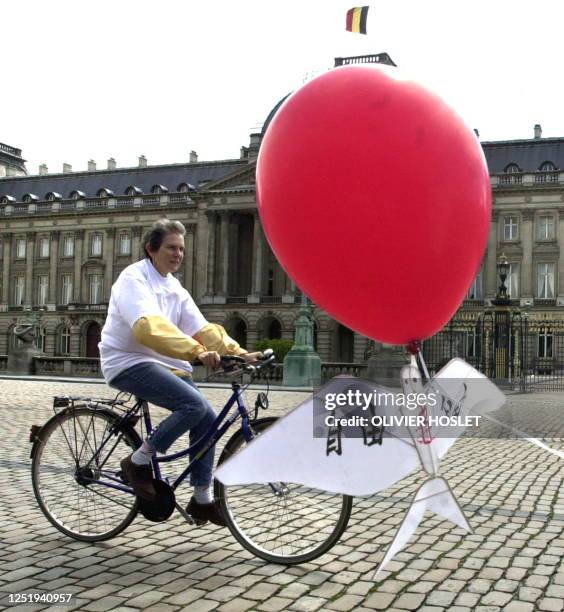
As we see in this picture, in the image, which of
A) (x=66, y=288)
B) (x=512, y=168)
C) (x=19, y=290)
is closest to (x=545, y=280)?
(x=512, y=168)

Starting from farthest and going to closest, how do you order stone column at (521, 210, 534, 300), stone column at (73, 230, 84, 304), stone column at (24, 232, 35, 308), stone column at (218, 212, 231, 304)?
1. stone column at (24, 232, 35, 308)
2. stone column at (73, 230, 84, 304)
3. stone column at (218, 212, 231, 304)
4. stone column at (521, 210, 534, 300)

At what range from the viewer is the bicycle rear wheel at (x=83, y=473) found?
182 inches

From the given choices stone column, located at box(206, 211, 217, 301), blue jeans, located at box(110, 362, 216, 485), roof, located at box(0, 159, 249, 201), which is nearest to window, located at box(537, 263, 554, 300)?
stone column, located at box(206, 211, 217, 301)

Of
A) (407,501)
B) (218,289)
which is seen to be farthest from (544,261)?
(407,501)

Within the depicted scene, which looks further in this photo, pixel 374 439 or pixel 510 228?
pixel 510 228

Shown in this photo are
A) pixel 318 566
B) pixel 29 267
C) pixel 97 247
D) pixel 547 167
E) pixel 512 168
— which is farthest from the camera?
pixel 29 267

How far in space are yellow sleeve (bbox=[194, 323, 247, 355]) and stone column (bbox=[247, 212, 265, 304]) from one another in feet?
183

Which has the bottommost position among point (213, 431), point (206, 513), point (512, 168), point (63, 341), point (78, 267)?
point (206, 513)

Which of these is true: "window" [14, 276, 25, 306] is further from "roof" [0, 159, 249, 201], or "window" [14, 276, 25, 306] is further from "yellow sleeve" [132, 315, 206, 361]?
"yellow sleeve" [132, 315, 206, 361]

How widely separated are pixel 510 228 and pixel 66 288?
36.4 metres

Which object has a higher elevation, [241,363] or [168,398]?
[241,363]

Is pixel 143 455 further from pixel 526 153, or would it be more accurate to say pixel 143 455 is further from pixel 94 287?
pixel 94 287

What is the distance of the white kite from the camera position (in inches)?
145

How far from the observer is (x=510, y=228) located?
183ft
